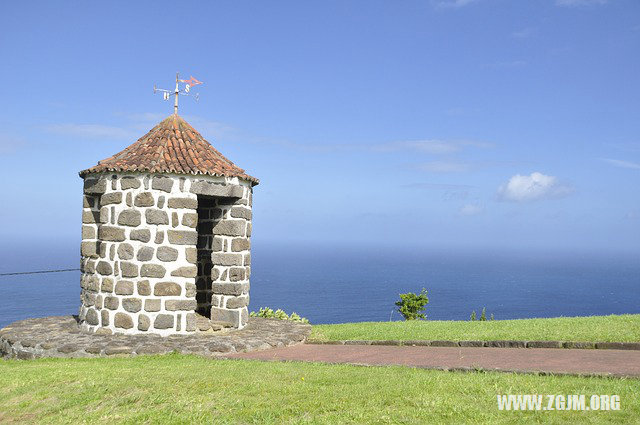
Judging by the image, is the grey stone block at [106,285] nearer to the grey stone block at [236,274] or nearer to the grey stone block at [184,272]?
the grey stone block at [184,272]

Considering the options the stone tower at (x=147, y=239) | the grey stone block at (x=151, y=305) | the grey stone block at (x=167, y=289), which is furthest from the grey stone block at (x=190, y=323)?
the grey stone block at (x=151, y=305)

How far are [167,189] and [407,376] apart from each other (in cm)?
696

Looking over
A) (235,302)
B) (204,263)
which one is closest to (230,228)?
(235,302)

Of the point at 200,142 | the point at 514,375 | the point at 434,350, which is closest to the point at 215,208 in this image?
the point at 200,142

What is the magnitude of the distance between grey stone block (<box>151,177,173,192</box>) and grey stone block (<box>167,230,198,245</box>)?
3.02ft

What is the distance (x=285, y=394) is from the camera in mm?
7469

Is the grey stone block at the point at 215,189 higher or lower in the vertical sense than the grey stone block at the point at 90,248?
higher

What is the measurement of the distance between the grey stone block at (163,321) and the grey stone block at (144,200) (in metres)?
2.37

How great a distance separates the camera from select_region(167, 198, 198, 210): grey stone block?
12.8 metres

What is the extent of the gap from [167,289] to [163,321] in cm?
68

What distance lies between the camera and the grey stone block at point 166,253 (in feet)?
41.7

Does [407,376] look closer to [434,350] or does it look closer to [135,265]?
[434,350]

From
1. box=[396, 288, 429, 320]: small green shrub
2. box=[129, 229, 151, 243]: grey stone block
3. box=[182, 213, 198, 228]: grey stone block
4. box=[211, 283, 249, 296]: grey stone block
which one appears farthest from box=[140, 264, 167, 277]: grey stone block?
box=[396, 288, 429, 320]: small green shrub

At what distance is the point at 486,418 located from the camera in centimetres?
618
